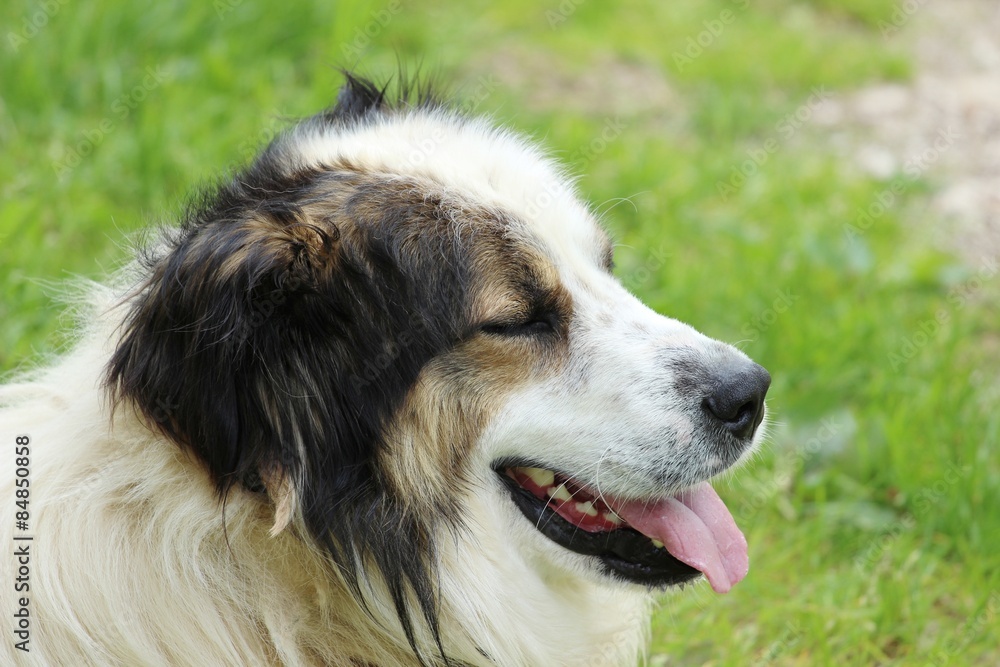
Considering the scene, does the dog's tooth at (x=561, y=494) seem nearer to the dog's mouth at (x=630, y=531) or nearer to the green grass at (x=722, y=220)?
the dog's mouth at (x=630, y=531)

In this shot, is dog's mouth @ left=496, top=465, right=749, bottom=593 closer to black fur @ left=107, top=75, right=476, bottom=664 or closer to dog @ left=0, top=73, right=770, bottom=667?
dog @ left=0, top=73, right=770, bottom=667

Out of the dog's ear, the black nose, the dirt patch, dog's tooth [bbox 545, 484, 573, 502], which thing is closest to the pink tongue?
dog's tooth [bbox 545, 484, 573, 502]

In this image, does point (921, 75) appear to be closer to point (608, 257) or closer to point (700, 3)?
point (700, 3)

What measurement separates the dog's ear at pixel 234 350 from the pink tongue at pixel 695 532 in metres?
0.90

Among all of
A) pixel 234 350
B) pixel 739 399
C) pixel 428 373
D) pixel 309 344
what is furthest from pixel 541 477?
pixel 234 350

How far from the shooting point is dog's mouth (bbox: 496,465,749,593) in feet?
8.85

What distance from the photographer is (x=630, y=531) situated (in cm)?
276

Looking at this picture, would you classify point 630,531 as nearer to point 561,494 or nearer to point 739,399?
point 561,494

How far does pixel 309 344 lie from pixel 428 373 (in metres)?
0.30

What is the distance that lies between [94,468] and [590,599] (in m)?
1.38

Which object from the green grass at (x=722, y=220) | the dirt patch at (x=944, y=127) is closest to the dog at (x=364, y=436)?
the green grass at (x=722, y=220)

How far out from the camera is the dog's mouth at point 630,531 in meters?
2.70

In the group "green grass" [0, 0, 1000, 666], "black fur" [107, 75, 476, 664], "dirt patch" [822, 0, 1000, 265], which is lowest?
"dirt patch" [822, 0, 1000, 265]

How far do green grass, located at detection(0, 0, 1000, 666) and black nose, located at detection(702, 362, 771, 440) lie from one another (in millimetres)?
1051
